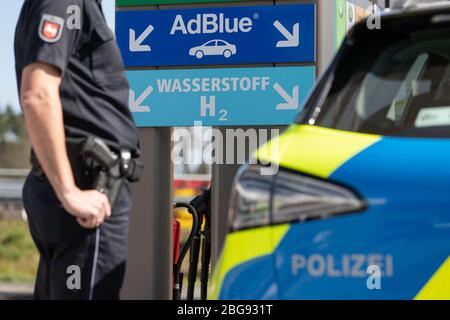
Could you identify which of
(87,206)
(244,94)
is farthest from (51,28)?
(244,94)

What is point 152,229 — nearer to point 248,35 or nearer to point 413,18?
point 248,35

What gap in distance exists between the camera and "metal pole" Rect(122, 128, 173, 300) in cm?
752

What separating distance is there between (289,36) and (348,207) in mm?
4698

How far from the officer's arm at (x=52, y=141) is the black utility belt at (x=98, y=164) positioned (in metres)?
0.08

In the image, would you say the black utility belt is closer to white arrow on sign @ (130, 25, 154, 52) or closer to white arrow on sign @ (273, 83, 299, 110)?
white arrow on sign @ (273, 83, 299, 110)

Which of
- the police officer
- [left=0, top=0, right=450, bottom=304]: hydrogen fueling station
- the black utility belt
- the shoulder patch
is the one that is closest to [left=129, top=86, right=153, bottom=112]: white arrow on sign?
[left=0, top=0, right=450, bottom=304]: hydrogen fueling station

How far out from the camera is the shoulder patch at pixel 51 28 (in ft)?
11.7

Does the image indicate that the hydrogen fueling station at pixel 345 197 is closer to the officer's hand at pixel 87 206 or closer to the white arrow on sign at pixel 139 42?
the officer's hand at pixel 87 206

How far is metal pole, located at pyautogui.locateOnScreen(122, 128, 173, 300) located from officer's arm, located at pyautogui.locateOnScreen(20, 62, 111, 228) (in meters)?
3.95

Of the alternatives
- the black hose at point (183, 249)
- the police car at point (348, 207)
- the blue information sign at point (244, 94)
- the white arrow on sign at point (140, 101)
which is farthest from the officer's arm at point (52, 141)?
the white arrow on sign at point (140, 101)

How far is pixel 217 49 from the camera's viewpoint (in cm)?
728
